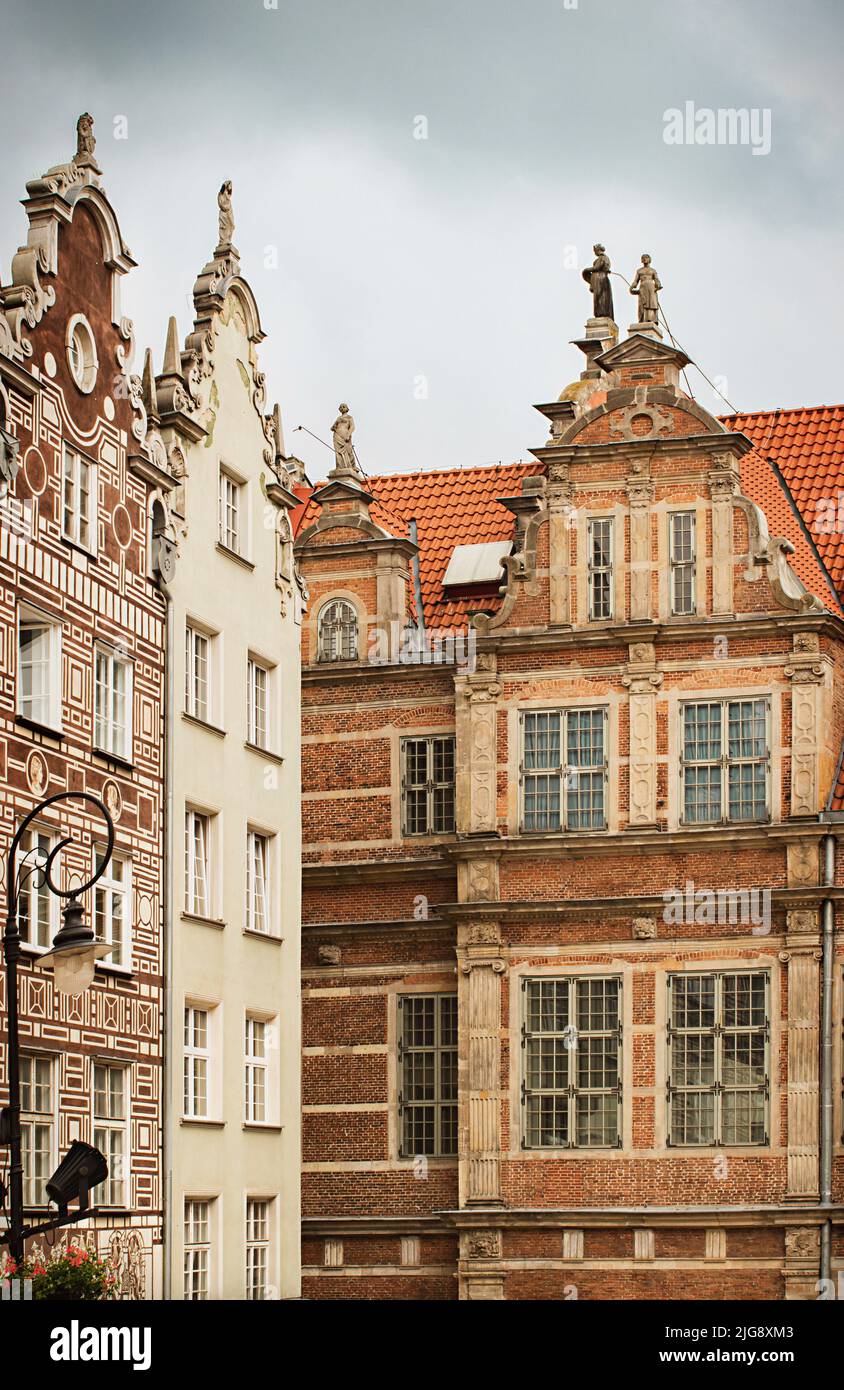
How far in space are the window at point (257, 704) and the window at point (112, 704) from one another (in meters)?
4.17

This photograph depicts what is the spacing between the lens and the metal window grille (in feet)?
101

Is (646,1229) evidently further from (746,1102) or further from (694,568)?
(694,568)

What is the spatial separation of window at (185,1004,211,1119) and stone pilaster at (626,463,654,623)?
10356 mm

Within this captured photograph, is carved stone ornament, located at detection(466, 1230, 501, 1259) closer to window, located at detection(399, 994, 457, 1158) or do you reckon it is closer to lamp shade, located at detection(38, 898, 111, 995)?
window, located at detection(399, 994, 457, 1158)

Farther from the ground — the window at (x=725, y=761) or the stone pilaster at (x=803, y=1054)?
the window at (x=725, y=761)

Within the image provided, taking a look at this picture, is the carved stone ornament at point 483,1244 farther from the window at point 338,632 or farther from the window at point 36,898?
the window at point 36,898

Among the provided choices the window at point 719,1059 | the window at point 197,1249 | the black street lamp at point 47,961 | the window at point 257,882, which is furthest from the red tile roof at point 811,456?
the black street lamp at point 47,961

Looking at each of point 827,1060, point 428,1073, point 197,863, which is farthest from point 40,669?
point 827,1060

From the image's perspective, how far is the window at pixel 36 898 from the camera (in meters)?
26.8

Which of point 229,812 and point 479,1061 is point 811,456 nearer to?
point 479,1061

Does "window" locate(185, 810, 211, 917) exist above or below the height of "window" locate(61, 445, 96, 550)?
below

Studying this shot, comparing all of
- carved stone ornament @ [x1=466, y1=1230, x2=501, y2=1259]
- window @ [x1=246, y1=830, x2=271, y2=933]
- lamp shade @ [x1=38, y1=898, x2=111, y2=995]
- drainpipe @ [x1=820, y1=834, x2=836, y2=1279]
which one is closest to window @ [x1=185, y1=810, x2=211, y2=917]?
window @ [x1=246, y1=830, x2=271, y2=933]

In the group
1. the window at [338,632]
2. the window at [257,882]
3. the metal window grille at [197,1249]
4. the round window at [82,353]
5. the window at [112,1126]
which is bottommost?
the metal window grille at [197,1249]
